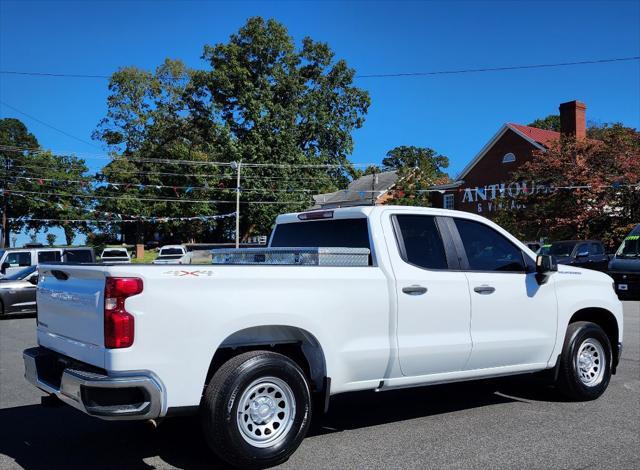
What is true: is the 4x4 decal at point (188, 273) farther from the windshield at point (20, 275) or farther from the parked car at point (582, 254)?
the parked car at point (582, 254)

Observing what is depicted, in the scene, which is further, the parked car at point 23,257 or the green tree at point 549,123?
the green tree at point 549,123

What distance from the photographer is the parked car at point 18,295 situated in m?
15.2

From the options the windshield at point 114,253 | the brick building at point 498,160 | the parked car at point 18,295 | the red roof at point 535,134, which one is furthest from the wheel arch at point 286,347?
the red roof at point 535,134

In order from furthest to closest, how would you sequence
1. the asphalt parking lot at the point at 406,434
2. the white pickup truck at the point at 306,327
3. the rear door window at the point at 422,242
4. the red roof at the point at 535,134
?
1. the red roof at the point at 535,134
2. the rear door window at the point at 422,242
3. the asphalt parking lot at the point at 406,434
4. the white pickup truck at the point at 306,327

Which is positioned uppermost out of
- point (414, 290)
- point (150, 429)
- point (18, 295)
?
point (414, 290)

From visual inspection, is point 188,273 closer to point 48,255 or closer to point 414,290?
point 414,290

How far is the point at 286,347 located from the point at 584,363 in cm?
344

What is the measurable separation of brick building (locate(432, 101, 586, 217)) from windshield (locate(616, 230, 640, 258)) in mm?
13731

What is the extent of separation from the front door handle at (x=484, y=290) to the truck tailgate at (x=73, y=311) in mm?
3175

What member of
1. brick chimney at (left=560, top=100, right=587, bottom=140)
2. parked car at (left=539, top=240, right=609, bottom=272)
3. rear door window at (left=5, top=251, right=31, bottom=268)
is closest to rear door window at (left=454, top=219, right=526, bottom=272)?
parked car at (left=539, top=240, right=609, bottom=272)

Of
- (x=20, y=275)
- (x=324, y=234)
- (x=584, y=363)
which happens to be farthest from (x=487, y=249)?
(x=20, y=275)

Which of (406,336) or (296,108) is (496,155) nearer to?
(296,108)

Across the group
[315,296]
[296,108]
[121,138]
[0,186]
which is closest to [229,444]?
[315,296]

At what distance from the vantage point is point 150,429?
526cm
